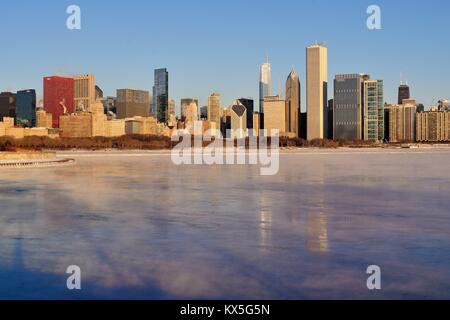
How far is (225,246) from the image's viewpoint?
1034cm

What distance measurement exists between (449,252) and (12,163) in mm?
41300

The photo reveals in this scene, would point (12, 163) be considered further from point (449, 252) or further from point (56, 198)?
point (449, 252)

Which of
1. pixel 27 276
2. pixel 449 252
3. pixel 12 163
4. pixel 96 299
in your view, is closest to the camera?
pixel 96 299

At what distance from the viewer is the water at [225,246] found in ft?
24.7

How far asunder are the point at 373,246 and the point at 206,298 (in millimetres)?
4558

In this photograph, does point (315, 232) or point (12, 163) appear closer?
point (315, 232)

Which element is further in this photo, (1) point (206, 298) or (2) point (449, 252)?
(2) point (449, 252)

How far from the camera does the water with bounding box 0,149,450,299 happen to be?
7516mm

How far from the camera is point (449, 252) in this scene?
975 centimetres
